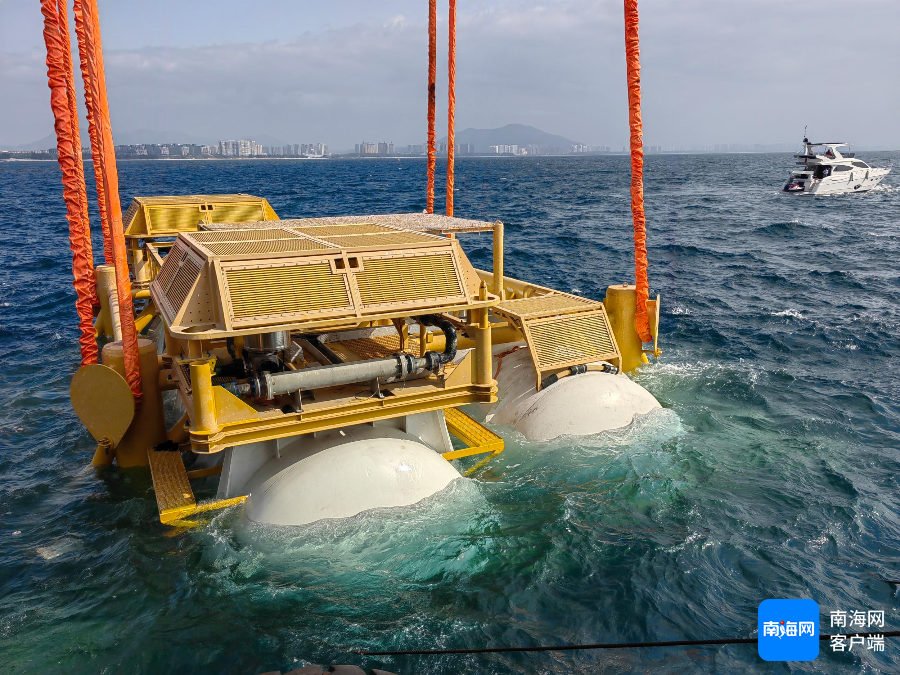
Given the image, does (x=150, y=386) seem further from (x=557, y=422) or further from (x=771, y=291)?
(x=771, y=291)

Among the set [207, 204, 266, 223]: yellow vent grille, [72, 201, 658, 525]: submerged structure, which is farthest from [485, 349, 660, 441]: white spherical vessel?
[207, 204, 266, 223]: yellow vent grille

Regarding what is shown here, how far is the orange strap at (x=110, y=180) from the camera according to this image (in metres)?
8.97

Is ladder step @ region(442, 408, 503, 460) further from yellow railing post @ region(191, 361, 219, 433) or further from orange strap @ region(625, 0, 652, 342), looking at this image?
orange strap @ region(625, 0, 652, 342)

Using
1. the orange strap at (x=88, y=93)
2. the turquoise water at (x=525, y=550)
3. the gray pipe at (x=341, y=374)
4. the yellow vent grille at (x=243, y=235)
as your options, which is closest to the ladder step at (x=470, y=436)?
the turquoise water at (x=525, y=550)

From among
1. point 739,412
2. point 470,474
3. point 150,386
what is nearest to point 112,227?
point 150,386

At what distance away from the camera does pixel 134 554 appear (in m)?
8.60

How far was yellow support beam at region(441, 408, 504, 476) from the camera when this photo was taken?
973cm

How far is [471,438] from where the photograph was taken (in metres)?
10.3

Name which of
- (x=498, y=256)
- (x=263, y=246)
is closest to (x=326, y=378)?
(x=263, y=246)

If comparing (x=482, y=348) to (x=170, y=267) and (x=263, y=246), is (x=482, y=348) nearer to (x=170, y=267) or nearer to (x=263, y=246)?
(x=263, y=246)

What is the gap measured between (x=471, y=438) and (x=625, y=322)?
438cm

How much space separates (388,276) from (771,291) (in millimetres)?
19980

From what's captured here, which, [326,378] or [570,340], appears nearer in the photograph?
[326,378]

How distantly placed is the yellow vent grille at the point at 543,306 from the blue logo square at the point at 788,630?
5520mm
